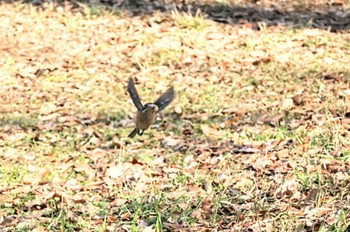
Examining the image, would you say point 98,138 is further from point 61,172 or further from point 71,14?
point 71,14

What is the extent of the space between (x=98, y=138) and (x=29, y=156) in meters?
0.67

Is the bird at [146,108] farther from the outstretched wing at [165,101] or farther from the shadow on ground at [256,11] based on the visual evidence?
the shadow on ground at [256,11]

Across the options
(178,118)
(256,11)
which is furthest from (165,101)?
(256,11)

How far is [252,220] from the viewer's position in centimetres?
436

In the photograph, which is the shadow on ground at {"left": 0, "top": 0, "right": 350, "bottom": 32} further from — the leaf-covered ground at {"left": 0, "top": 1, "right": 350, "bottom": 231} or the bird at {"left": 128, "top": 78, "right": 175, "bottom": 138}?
the bird at {"left": 128, "top": 78, "right": 175, "bottom": 138}

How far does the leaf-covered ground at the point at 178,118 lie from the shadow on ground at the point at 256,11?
3 centimetres

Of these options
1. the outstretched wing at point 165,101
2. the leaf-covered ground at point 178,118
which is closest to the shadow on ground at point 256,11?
the leaf-covered ground at point 178,118

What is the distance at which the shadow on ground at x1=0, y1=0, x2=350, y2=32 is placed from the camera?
9250mm

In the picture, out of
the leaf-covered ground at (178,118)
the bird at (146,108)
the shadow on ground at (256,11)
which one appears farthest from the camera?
the shadow on ground at (256,11)

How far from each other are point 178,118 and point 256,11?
344cm

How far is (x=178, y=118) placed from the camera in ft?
22.3

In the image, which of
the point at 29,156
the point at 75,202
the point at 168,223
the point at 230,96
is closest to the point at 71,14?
the point at 230,96

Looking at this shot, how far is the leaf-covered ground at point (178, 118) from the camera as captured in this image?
4.64 m

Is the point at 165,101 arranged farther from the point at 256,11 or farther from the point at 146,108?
the point at 256,11
